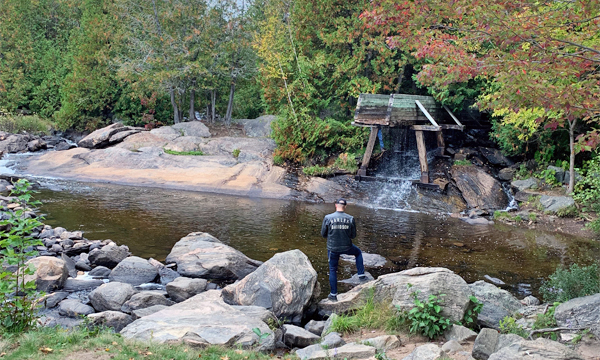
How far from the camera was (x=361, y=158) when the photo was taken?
2139 cm

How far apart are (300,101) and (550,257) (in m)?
14.4

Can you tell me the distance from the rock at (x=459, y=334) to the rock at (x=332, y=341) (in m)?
1.43

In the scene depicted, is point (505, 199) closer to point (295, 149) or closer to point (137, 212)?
point (295, 149)

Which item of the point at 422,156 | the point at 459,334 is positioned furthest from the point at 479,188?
the point at 459,334

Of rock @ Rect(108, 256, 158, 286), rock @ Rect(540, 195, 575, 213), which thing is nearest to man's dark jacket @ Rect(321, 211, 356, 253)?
rock @ Rect(108, 256, 158, 286)

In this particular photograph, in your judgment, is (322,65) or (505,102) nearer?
(505,102)

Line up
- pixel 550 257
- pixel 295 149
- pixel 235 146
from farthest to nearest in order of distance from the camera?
pixel 235 146, pixel 295 149, pixel 550 257

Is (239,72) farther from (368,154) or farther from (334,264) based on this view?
(334,264)

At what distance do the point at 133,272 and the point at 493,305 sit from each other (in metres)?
6.72

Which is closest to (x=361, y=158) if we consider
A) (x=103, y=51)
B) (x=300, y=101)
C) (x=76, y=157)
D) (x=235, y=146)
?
(x=300, y=101)

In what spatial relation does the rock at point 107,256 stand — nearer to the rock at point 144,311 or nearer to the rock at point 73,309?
the rock at point 73,309

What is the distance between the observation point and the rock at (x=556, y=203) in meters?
15.8

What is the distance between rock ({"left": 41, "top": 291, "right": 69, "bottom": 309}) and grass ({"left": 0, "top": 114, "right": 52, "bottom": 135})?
23339 mm

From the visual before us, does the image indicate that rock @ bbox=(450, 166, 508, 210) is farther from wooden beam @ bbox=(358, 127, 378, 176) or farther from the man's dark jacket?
the man's dark jacket
